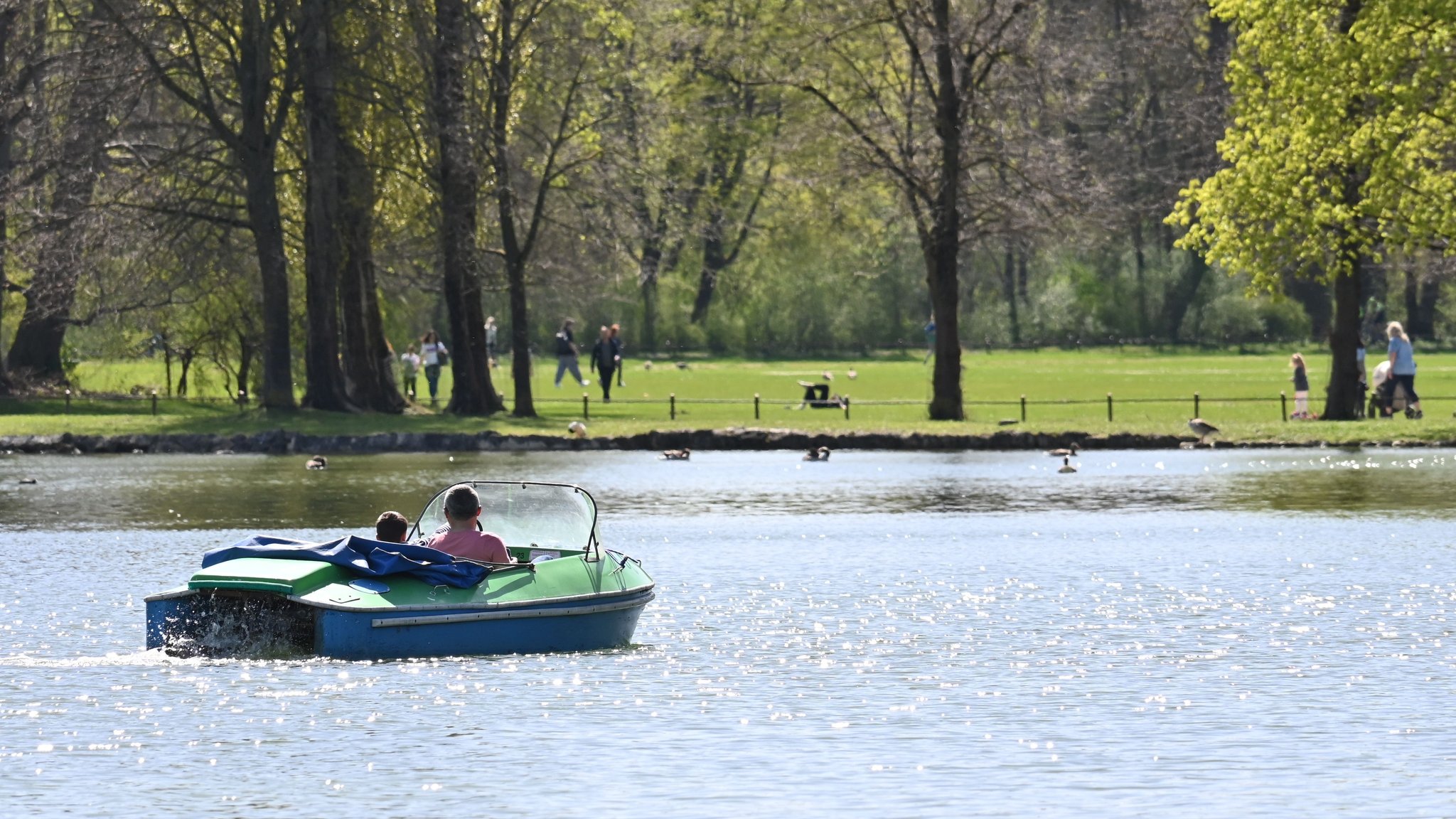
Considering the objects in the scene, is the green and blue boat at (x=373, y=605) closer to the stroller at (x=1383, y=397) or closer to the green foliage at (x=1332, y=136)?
the green foliage at (x=1332, y=136)

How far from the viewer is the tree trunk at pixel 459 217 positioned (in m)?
47.9

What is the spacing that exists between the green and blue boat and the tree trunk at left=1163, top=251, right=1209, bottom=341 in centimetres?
7339

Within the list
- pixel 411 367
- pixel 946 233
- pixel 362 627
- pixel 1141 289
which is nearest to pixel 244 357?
pixel 411 367

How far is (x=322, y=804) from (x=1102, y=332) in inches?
3149

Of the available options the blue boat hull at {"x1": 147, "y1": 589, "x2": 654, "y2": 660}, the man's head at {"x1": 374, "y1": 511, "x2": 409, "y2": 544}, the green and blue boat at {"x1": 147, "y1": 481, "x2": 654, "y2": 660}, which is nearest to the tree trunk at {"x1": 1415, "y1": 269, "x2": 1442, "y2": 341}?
the green and blue boat at {"x1": 147, "y1": 481, "x2": 654, "y2": 660}

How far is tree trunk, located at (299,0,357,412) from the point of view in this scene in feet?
155

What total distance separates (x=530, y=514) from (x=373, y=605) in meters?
2.79

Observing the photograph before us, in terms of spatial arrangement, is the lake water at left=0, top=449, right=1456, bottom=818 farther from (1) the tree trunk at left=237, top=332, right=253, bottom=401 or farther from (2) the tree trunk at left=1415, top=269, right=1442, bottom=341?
(2) the tree trunk at left=1415, top=269, right=1442, bottom=341

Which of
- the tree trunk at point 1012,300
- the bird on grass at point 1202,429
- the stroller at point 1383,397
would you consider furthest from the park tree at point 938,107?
the tree trunk at point 1012,300

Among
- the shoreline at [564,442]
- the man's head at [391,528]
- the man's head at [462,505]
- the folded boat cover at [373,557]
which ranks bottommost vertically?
the shoreline at [564,442]

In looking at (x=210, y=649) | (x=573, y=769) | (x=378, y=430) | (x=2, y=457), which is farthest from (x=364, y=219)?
(x=573, y=769)

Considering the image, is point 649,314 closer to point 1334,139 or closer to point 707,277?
point 707,277

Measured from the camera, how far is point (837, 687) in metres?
17.7

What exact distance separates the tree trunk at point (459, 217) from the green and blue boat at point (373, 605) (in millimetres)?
29252
